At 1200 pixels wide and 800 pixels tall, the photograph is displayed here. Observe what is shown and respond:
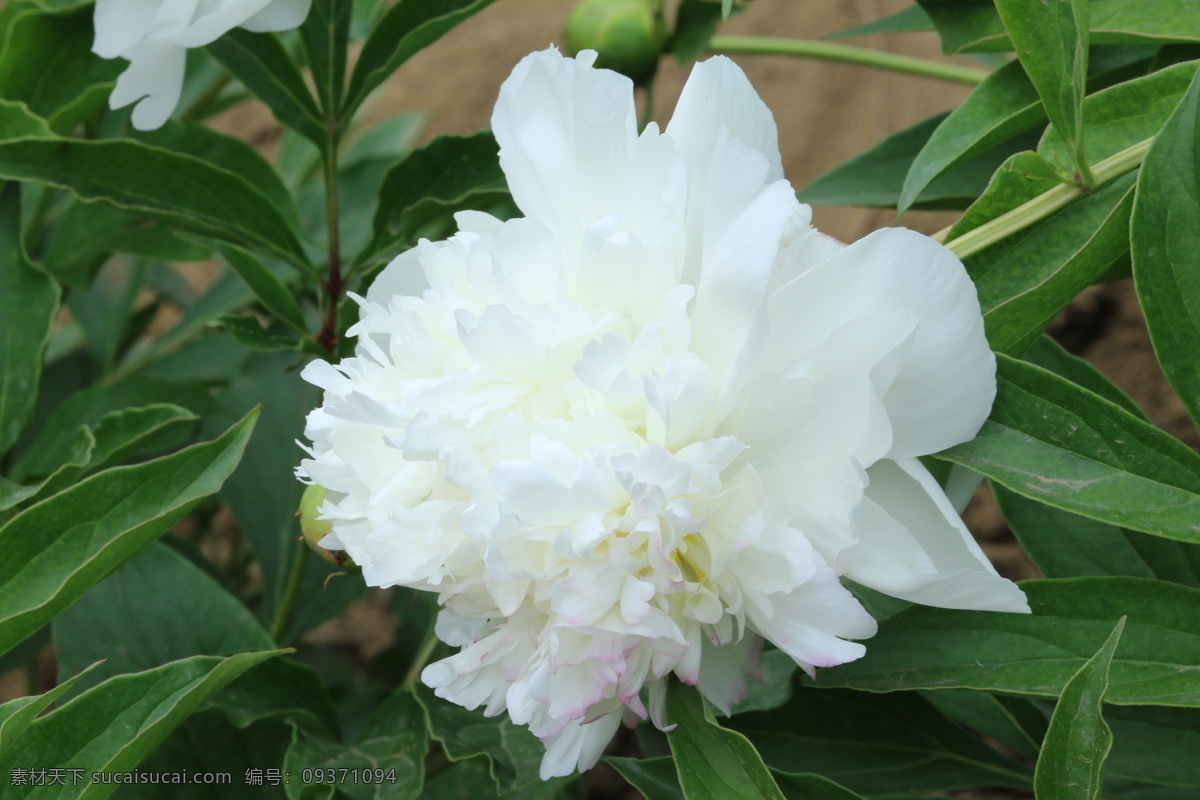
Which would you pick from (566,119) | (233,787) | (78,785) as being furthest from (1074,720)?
(233,787)

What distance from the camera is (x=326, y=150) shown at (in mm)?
886

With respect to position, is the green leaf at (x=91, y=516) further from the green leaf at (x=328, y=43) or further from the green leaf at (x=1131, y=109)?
the green leaf at (x=1131, y=109)

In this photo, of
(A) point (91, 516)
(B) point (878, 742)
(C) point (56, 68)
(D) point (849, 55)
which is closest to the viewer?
(A) point (91, 516)

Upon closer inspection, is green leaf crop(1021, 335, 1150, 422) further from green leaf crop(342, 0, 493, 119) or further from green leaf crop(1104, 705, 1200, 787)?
green leaf crop(342, 0, 493, 119)

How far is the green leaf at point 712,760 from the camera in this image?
0.49 metres

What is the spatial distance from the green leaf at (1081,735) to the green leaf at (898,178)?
0.43 meters

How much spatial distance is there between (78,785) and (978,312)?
520 mm

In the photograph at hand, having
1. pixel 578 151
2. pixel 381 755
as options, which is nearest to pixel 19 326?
pixel 381 755

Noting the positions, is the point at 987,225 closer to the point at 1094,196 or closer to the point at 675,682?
the point at 1094,196

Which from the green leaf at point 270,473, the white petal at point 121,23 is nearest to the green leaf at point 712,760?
the white petal at point 121,23

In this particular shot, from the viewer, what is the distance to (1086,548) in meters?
0.72

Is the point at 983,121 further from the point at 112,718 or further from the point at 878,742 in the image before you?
the point at 112,718

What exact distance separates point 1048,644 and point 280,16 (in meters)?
0.64

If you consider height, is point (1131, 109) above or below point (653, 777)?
above
